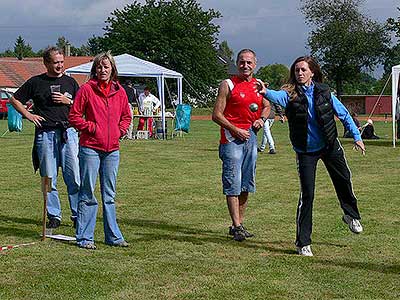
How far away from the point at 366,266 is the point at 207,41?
68369mm

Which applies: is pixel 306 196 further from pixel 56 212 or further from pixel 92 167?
pixel 56 212

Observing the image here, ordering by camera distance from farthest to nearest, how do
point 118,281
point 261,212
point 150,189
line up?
1. point 150,189
2. point 261,212
3. point 118,281

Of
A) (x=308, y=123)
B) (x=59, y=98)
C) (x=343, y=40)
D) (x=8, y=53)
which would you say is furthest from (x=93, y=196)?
(x=8, y=53)

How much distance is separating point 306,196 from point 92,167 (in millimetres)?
2092

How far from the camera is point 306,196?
7289 mm

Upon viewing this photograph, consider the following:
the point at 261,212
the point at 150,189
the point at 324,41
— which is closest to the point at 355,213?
the point at 261,212

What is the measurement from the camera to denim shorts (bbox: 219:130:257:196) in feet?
26.1

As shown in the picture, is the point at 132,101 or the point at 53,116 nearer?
the point at 53,116

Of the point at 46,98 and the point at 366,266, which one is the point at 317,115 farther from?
the point at 46,98

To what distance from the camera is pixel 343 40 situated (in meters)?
70.4

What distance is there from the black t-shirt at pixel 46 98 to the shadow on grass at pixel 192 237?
1.54 meters

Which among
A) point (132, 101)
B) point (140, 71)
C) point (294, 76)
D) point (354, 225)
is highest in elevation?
point (140, 71)

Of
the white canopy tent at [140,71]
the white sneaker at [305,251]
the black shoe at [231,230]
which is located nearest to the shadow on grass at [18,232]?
the black shoe at [231,230]

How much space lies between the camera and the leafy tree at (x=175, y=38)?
72.6 m
